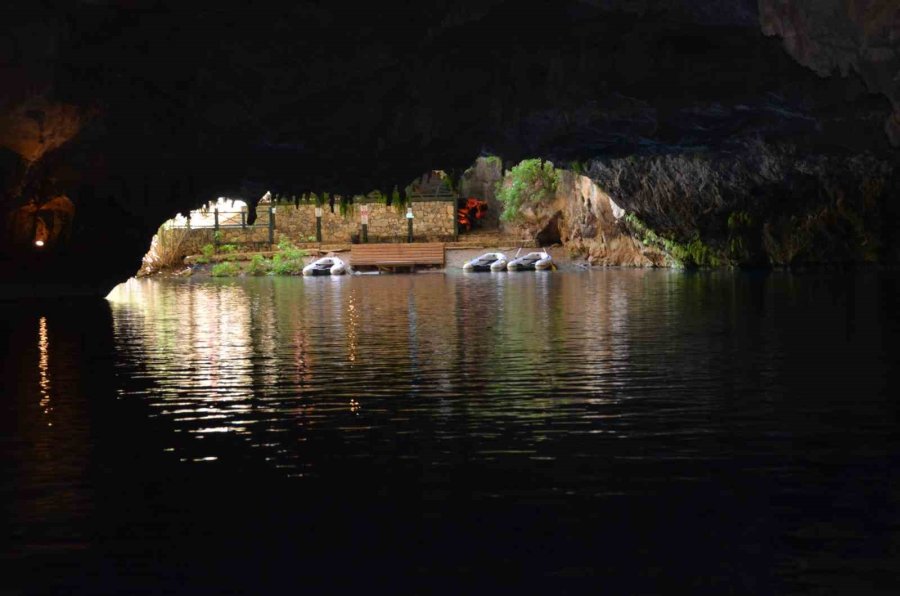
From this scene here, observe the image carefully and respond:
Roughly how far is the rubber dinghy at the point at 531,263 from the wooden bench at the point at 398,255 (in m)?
7.65

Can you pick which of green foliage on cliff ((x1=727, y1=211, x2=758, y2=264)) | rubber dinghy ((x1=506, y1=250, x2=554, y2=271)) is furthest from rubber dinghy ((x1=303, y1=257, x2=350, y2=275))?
green foliage on cliff ((x1=727, y1=211, x2=758, y2=264))

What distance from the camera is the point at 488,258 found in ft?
245

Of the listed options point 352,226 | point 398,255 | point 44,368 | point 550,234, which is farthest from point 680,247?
point 44,368

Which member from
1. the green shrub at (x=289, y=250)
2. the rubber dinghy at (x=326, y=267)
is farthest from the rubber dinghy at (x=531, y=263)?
the green shrub at (x=289, y=250)

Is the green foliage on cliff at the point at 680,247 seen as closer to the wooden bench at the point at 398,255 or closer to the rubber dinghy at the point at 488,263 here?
the rubber dinghy at the point at 488,263

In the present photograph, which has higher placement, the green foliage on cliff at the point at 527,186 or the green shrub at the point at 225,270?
the green foliage on cliff at the point at 527,186

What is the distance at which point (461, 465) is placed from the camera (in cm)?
1080

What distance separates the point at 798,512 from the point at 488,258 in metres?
66.1

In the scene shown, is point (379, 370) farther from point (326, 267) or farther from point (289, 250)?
point (289, 250)

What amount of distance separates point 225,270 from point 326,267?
7161 mm

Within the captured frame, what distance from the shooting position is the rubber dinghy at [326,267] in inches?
2985

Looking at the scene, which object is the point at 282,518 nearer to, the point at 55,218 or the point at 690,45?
the point at 690,45

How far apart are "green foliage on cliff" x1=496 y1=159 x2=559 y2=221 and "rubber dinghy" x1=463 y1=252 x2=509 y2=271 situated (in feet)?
25.2

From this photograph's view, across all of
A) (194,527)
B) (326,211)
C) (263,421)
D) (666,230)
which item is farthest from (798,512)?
(326,211)
